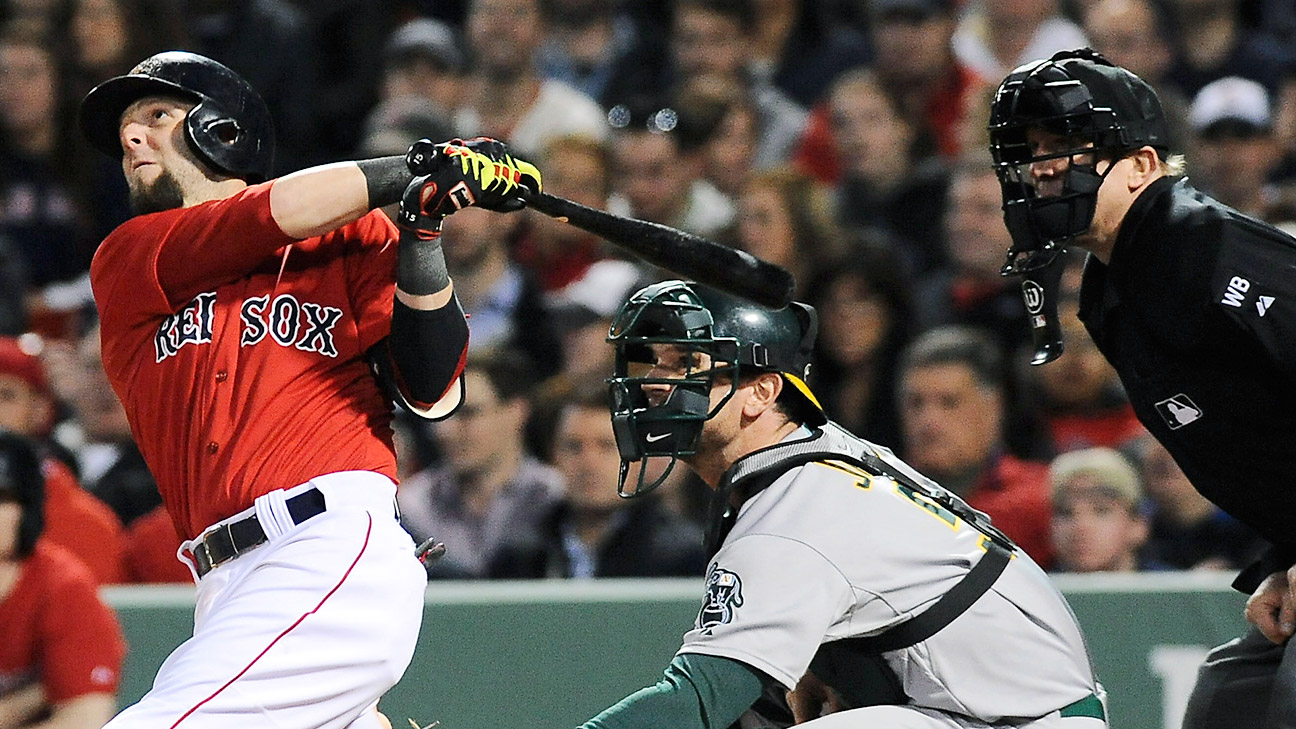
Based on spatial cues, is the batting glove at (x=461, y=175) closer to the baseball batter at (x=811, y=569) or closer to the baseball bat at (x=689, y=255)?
the baseball bat at (x=689, y=255)

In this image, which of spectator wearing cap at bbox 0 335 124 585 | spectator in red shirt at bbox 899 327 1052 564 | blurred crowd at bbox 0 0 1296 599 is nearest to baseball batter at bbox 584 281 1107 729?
blurred crowd at bbox 0 0 1296 599

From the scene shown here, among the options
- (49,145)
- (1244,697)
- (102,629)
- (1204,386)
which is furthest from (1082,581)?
(49,145)

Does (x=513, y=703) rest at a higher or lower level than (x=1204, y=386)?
lower

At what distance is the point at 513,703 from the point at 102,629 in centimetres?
115

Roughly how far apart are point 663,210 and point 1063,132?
3.62 meters

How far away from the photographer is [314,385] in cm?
340

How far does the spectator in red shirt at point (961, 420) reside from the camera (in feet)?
18.2

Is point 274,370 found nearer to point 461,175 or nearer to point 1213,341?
point 461,175

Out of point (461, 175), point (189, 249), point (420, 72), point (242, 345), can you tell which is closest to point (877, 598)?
point (461, 175)

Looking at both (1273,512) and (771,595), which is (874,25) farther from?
(771,595)

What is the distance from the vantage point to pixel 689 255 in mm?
3359

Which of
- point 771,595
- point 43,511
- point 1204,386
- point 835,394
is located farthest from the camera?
point 835,394

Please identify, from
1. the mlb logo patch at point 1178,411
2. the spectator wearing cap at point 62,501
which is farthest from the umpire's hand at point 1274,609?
the spectator wearing cap at point 62,501

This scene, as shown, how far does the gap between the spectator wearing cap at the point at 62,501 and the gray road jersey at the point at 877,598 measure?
129 inches
